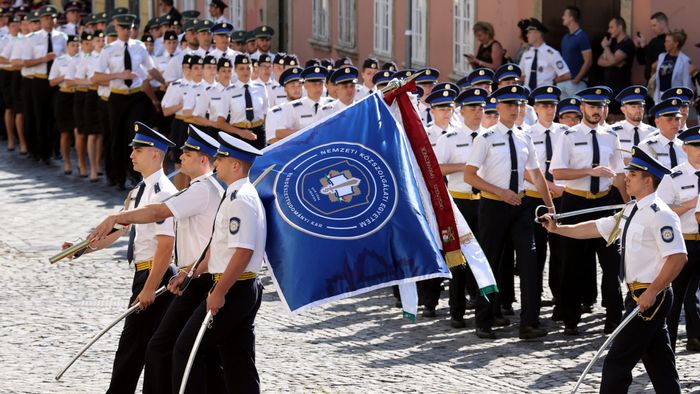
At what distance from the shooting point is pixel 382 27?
28906 millimetres

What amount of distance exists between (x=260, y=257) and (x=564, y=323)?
4.76 metres

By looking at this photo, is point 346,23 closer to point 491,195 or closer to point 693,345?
point 491,195

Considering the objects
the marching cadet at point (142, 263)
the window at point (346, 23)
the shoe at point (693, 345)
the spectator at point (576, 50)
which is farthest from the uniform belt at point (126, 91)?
the marching cadet at point (142, 263)

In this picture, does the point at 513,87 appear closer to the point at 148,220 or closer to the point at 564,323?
the point at 564,323

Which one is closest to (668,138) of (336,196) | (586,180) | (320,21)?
(586,180)

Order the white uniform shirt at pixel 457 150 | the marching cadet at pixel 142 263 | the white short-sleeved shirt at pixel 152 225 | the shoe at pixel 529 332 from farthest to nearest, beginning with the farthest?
the white uniform shirt at pixel 457 150, the shoe at pixel 529 332, the marching cadet at pixel 142 263, the white short-sleeved shirt at pixel 152 225

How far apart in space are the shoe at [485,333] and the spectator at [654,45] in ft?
24.9

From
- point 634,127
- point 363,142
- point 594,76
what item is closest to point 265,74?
point 594,76

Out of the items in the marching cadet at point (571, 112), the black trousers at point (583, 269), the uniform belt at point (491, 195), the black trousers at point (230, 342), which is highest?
the marching cadet at point (571, 112)

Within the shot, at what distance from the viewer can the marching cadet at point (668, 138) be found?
14.0 metres

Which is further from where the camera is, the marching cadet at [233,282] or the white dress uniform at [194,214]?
the white dress uniform at [194,214]

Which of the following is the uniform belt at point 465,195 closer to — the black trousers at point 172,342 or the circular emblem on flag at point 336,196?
the circular emblem on flag at point 336,196

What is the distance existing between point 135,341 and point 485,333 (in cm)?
374

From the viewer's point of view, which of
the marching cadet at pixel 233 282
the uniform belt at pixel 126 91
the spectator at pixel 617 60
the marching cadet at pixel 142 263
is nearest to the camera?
the marching cadet at pixel 233 282
